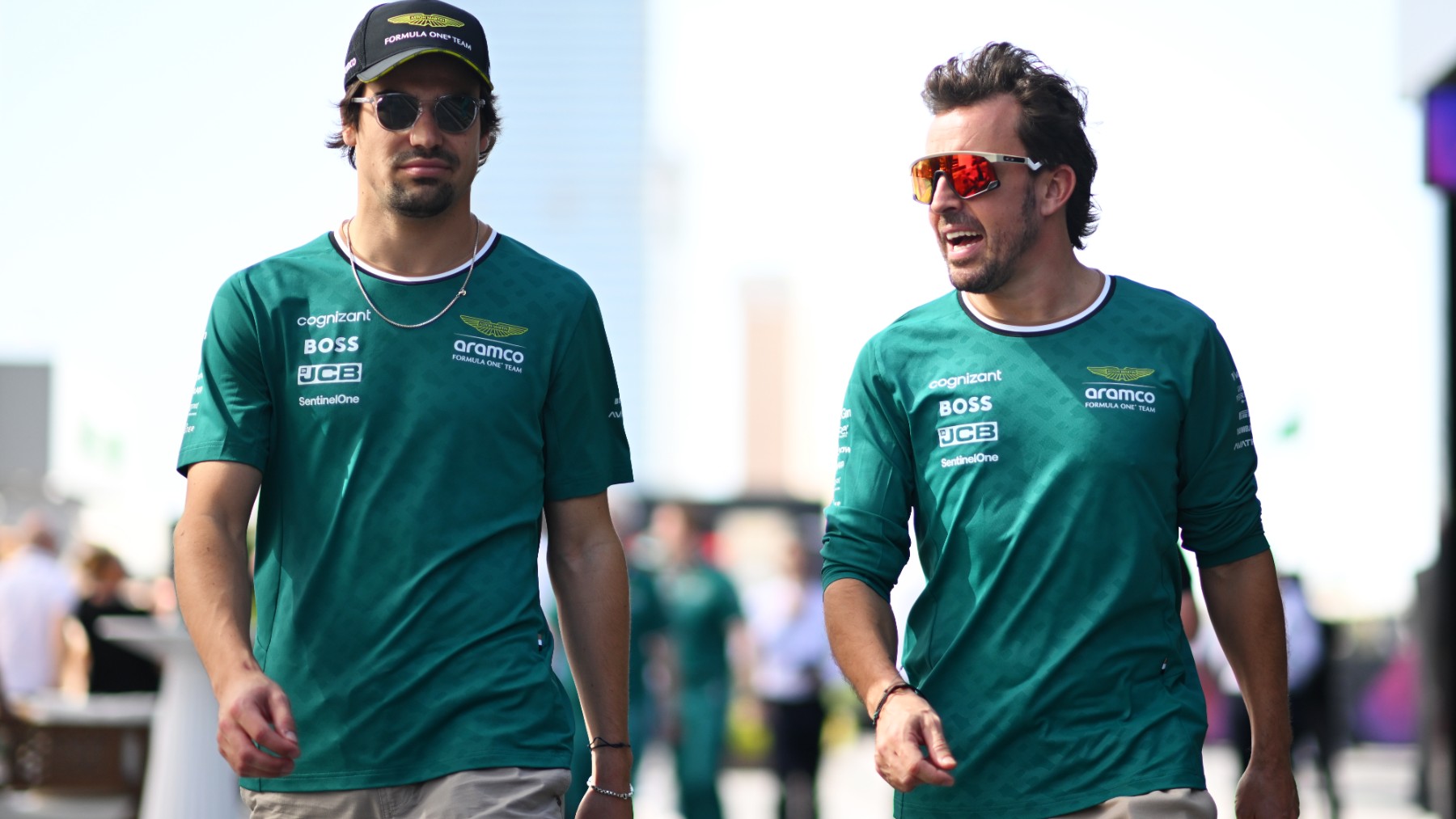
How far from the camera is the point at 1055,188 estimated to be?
160 inches

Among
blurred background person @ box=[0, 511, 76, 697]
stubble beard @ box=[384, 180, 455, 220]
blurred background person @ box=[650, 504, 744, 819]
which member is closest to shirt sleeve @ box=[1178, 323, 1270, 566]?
stubble beard @ box=[384, 180, 455, 220]

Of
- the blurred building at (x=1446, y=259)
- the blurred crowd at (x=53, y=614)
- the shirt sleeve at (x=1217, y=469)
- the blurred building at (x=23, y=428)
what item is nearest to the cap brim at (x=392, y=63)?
the shirt sleeve at (x=1217, y=469)

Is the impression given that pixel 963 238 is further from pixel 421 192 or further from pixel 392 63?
pixel 392 63

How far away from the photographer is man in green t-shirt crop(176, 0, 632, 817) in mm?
3506

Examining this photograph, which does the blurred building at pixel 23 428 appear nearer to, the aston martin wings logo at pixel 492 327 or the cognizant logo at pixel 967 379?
the aston martin wings logo at pixel 492 327

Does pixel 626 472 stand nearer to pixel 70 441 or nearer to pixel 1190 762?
pixel 1190 762

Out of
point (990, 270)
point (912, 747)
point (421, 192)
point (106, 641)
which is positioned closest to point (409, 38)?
point (421, 192)

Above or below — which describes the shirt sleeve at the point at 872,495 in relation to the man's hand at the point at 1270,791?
above

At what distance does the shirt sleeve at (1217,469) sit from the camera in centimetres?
381

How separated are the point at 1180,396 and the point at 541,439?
1373mm

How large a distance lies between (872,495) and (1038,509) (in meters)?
0.36

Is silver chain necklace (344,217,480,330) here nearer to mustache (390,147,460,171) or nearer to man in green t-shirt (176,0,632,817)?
man in green t-shirt (176,0,632,817)

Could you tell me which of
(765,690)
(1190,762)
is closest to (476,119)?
(1190,762)

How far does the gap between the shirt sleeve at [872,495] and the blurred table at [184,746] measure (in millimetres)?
6638
